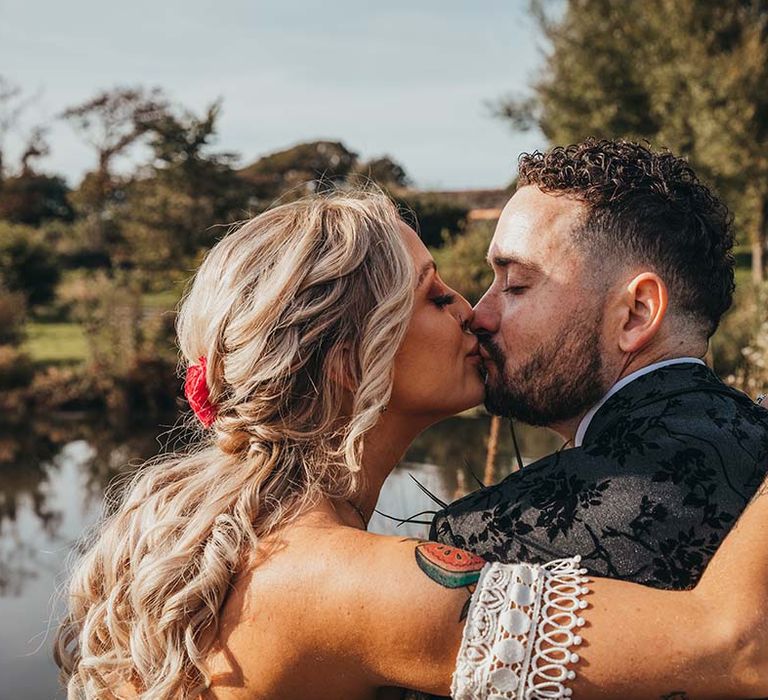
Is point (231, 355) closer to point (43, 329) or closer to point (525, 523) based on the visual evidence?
point (525, 523)

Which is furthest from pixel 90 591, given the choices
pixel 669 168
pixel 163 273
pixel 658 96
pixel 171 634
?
pixel 163 273

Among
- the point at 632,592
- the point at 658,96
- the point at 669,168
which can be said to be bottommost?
the point at 632,592

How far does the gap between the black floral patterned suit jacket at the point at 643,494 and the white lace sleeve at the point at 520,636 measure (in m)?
0.12

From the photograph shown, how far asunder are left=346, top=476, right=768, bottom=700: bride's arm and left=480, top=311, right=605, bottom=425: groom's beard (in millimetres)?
627

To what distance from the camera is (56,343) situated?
78.3ft

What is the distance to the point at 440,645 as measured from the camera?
180 centimetres

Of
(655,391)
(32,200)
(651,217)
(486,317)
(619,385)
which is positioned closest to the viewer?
(655,391)

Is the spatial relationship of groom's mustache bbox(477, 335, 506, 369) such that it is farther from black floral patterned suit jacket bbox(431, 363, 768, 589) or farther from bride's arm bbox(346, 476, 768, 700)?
bride's arm bbox(346, 476, 768, 700)

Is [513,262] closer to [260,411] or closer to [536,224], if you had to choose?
[536,224]

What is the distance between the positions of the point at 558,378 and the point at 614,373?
153 millimetres

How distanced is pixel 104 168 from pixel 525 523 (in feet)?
117

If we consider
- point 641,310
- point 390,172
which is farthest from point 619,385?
point 390,172

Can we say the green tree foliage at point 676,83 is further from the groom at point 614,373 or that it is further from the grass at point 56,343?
the groom at point 614,373

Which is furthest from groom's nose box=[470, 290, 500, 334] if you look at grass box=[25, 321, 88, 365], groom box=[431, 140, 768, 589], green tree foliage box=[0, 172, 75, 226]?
green tree foliage box=[0, 172, 75, 226]
